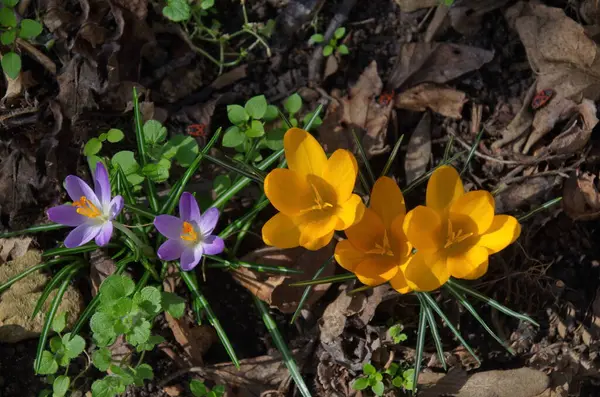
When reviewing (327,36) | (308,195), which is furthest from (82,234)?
(327,36)

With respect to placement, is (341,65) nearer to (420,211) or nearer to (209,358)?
(420,211)

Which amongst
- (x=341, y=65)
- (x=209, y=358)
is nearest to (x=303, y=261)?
(x=209, y=358)

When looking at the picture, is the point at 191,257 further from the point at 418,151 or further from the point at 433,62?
the point at 433,62

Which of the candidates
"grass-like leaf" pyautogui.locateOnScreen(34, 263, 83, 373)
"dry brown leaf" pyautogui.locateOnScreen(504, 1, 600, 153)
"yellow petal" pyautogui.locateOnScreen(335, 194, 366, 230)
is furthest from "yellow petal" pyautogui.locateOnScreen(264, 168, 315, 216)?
"dry brown leaf" pyautogui.locateOnScreen(504, 1, 600, 153)

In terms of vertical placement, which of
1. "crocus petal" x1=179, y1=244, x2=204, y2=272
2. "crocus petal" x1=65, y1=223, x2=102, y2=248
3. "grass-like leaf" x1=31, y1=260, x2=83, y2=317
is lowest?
"grass-like leaf" x1=31, y1=260, x2=83, y2=317

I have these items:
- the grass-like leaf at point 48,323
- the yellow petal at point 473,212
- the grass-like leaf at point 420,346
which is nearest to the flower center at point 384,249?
the yellow petal at point 473,212

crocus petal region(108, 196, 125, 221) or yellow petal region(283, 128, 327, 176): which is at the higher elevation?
yellow petal region(283, 128, 327, 176)

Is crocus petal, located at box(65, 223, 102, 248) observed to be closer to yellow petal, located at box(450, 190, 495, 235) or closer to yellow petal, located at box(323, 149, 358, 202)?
yellow petal, located at box(323, 149, 358, 202)
